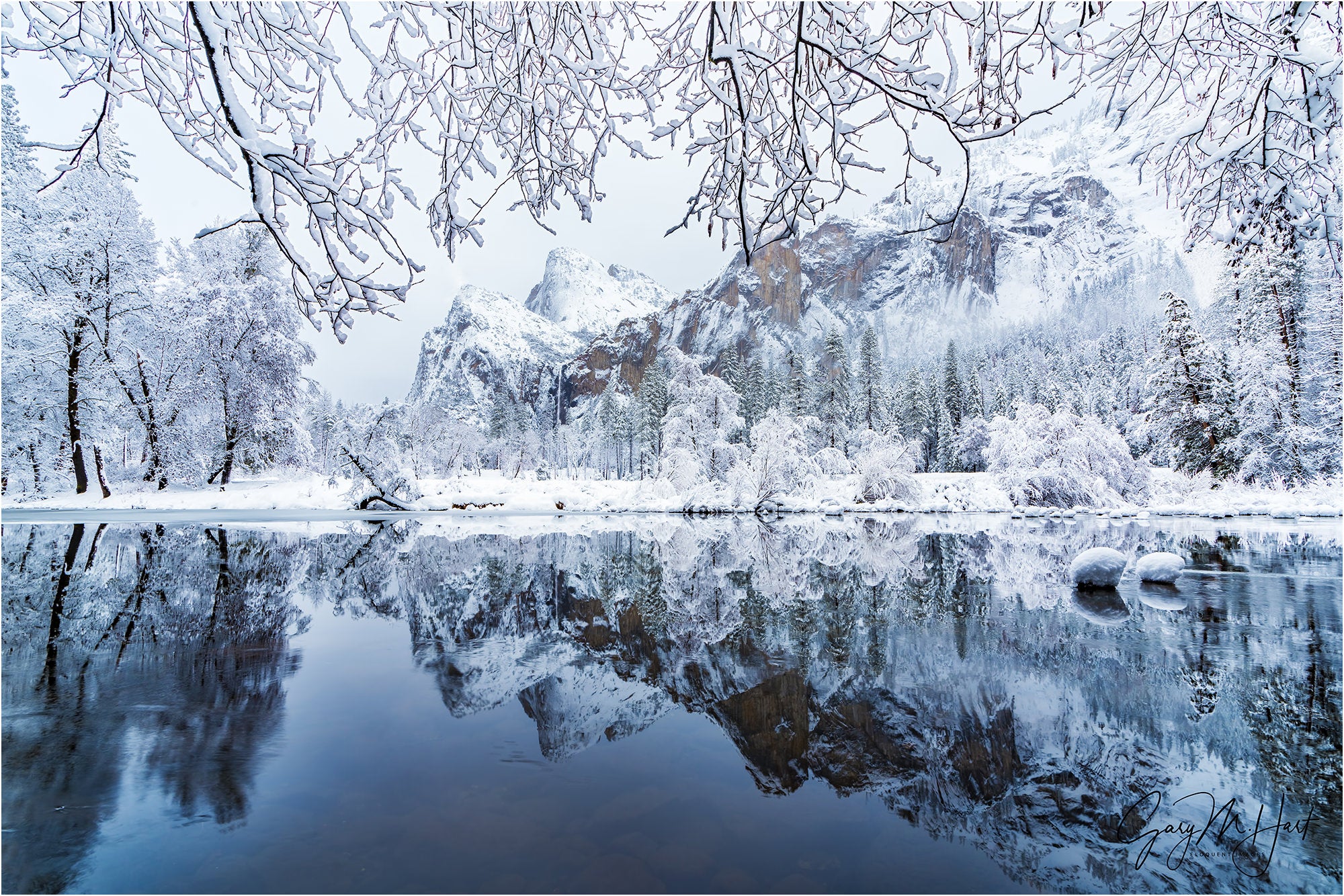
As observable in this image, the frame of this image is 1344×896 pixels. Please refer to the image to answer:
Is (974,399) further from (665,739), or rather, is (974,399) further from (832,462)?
(665,739)

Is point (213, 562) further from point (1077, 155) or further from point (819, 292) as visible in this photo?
point (1077, 155)

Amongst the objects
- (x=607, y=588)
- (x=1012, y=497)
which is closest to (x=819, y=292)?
(x=1012, y=497)

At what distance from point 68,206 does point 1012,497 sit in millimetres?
38020

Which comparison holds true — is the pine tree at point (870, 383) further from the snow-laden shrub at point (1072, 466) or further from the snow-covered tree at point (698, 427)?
the snow-covered tree at point (698, 427)

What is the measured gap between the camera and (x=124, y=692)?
434 centimetres

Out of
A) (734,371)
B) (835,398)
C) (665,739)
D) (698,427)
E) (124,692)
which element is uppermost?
(734,371)

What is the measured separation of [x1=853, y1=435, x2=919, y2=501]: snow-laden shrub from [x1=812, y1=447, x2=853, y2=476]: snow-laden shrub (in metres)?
2.15

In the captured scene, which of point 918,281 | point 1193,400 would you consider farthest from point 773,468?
point 918,281

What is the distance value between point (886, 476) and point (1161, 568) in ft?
62.2

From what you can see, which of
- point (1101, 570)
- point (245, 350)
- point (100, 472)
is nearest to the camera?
point (1101, 570)

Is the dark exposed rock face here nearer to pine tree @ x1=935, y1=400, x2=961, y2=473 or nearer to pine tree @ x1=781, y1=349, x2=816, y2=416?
pine tree @ x1=781, y1=349, x2=816, y2=416

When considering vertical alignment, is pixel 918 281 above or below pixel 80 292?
above

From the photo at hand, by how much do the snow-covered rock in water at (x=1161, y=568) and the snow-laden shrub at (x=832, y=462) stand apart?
20.2m

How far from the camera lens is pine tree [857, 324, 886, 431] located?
4816 centimetres
